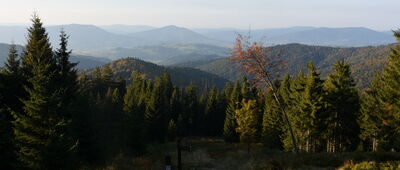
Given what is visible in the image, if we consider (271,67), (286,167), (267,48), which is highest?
(267,48)

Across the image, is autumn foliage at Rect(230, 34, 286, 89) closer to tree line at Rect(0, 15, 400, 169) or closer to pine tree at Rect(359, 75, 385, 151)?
tree line at Rect(0, 15, 400, 169)

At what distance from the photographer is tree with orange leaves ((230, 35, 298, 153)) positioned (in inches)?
705

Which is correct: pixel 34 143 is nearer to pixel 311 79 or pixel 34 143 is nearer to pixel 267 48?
pixel 267 48

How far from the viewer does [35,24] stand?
80.0 feet

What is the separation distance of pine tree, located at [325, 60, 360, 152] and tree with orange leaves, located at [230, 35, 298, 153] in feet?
55.9

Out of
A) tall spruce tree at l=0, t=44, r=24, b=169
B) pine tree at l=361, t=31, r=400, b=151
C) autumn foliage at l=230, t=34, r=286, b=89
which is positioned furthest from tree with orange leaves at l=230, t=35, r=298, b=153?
pine tree at l=361, t=31, r=400, b=151

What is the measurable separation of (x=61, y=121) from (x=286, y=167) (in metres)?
11.7

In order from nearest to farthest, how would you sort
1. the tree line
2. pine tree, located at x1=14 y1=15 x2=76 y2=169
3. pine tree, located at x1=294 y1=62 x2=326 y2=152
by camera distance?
pine tree, located at x1=14 y1=15 x2=76 y2=169, the tree line, pine tree, located at x1=294 y1=62 x2=326 y2=152

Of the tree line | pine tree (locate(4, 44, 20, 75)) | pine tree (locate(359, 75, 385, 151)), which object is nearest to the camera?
the tree line

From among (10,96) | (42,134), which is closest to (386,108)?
(42,134)

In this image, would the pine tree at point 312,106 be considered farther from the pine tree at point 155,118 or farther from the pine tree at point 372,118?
the pine tree at point 155,118

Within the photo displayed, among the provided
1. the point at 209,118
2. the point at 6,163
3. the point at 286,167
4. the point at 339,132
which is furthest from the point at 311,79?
the point at 209,118

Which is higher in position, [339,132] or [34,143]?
[34,143]

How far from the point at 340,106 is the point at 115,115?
43.0 metres
